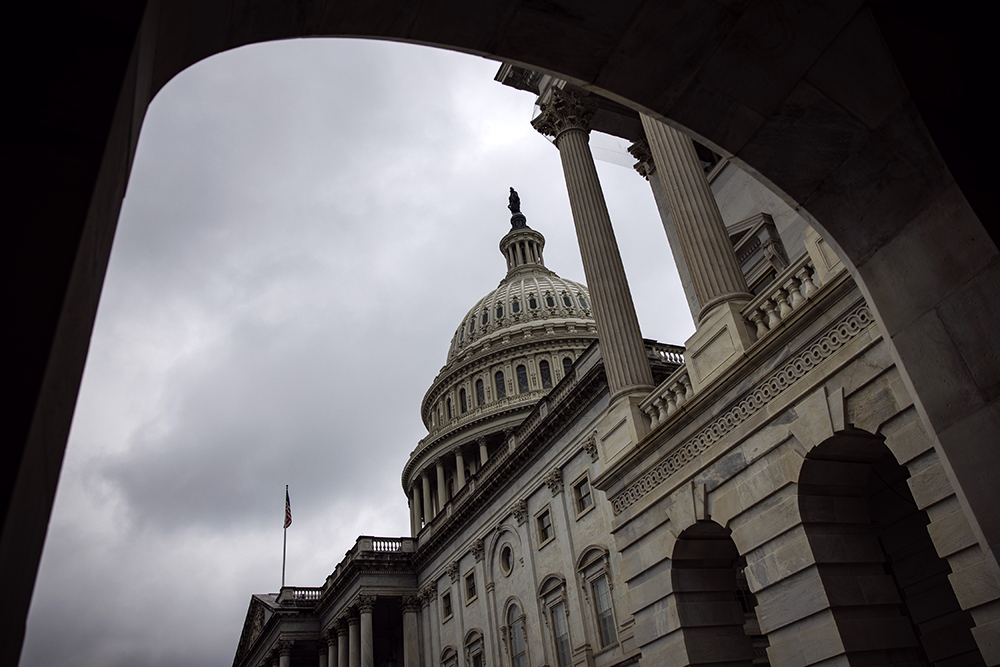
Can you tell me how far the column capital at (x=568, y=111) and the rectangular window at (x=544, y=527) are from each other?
19.7 m

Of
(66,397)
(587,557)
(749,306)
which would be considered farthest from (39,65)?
(587,557)

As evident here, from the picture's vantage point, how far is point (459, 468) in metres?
63.7

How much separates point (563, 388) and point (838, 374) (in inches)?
930

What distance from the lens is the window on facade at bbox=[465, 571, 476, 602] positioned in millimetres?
39731

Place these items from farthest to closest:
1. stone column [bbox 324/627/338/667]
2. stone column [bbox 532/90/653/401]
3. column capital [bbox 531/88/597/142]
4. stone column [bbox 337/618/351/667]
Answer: stone column [bbox 324/627/338/667] → stone column [bbox 337/618/351/667] → column capital [bbox 531/88/597/142] → stone column [bbox 532/90/653/401]

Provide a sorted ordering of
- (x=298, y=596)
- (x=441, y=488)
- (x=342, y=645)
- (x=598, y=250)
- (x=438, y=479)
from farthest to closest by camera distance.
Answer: (x=438, y=479) → (x=441, y=488) → (x=298, y=596) → (x=342, y=645) → (x=598, y=250)

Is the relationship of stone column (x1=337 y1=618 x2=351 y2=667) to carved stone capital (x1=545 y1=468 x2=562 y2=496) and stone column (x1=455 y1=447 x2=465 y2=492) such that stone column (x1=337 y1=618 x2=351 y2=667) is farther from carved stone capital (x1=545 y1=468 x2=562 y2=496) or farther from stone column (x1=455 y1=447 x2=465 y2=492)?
carved stone capital (x1=545 y1=468 x2=562 y2=496)

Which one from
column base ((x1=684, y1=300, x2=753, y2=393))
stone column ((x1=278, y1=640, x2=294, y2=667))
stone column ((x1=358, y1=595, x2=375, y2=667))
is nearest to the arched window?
stone column ((x1=358, y1=595, x2=375, y2=667))

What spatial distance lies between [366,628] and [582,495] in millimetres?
23400

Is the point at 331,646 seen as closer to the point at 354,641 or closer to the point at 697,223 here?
the point at 354,641

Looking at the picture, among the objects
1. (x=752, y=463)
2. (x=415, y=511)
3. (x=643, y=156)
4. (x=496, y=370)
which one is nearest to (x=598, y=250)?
(x=643, y=156)

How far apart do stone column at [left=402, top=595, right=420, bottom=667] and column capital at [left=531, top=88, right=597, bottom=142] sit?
1408 inches

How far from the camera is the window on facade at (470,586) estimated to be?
39731mm

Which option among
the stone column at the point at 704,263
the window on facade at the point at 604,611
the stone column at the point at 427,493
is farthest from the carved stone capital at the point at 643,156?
the stone column at the point at 427,493
